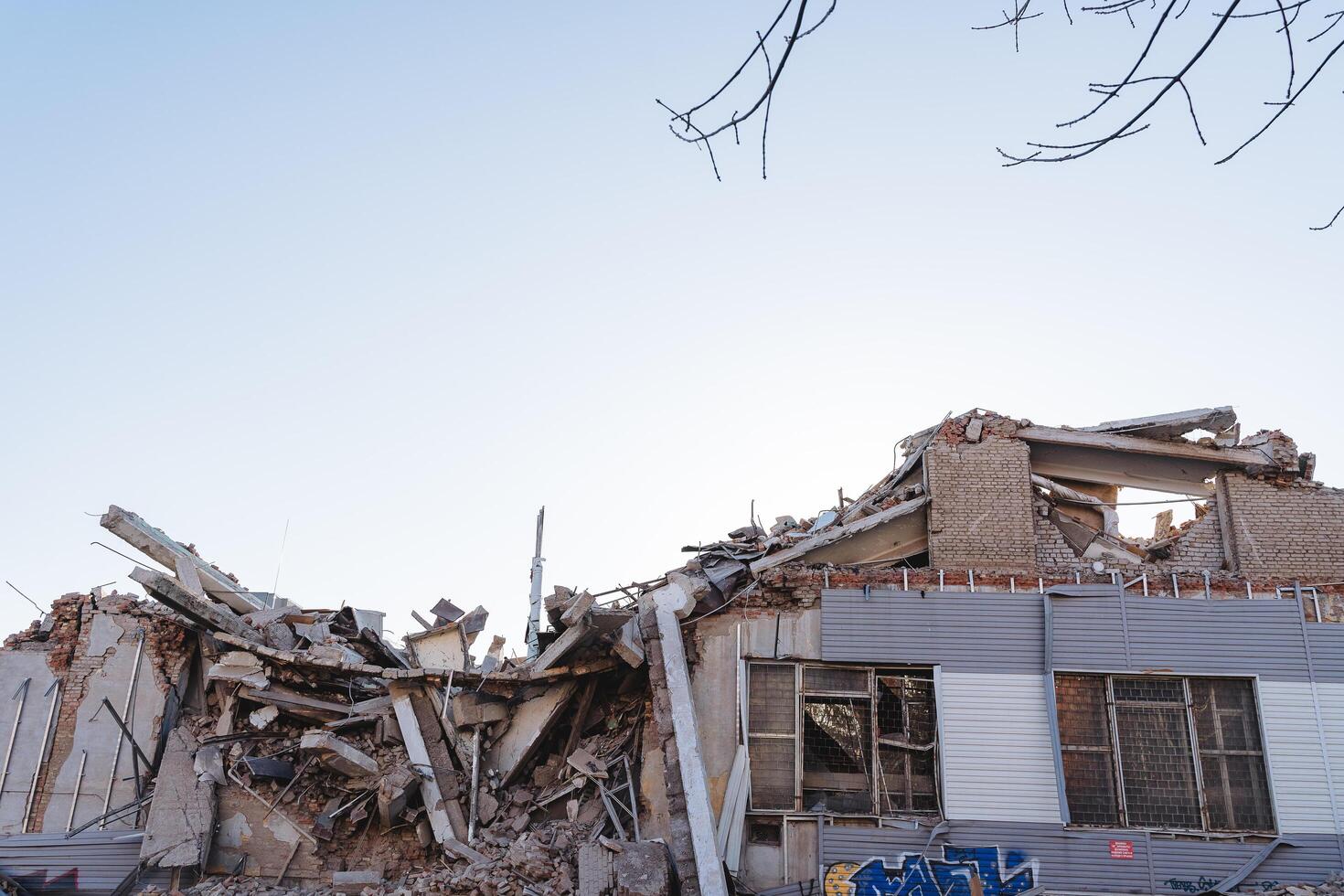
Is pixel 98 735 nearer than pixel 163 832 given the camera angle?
No

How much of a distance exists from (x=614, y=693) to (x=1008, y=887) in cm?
509

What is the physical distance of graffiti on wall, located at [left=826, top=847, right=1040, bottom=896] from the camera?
11.1 metres

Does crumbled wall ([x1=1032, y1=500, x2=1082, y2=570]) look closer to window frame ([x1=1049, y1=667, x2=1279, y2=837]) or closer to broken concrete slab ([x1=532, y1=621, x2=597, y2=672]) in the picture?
window frame ([x1=1049, y1=667, x2=1279, y2=837])

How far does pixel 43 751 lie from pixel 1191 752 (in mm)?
13582

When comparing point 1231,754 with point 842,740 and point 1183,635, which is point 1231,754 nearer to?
point 1183,635

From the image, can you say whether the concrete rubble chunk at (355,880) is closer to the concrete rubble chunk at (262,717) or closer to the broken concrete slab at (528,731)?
the broken concrete slab at (528,731)

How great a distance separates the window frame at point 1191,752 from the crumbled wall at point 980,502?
4.94ft

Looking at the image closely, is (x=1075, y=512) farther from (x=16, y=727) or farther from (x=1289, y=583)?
(x=16, y=727)

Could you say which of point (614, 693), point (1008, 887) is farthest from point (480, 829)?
point (1008, 887)

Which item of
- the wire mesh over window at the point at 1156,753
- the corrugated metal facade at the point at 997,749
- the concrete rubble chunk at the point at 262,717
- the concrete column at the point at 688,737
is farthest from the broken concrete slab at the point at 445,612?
the wire mesh over window at the point at 1156,753

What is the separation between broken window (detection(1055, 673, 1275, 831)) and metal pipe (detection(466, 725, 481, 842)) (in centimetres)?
669

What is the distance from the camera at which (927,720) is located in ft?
38.8

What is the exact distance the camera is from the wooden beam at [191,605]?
1359cm

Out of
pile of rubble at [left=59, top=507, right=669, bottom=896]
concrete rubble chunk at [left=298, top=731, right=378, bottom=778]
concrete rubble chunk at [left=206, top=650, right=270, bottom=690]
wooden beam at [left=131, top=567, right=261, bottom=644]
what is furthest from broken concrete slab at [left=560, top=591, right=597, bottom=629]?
wooden beam at [left=131, top=567, right=261, bottom=644]
